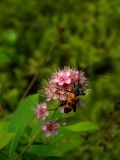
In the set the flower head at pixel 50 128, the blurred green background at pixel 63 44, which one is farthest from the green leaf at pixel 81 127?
the blurred green background at pixel 63 44

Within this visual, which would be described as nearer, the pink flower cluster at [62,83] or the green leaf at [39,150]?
the pink flower cluster at [62,83]

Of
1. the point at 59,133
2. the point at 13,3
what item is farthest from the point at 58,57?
the point at 59,133

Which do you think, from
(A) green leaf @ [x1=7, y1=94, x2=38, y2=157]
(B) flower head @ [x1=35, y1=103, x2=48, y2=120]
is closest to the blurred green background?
(A) green leaf @ [x1=7, y1=94, x2=38, y2=157]

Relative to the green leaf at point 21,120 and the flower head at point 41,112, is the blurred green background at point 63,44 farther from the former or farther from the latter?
the flower head at point 41,112

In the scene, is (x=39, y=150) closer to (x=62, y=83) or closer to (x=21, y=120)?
(x=21, y=120)

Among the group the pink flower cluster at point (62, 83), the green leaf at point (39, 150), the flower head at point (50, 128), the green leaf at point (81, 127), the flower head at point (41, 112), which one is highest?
the pink flower cluster at point (62, 83)

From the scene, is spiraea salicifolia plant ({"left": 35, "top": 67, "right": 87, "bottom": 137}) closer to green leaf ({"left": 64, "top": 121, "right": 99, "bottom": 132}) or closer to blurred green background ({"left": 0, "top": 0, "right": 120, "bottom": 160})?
green leaf ({"left": 64, "top": 121, "right": 99, "bottom": 132})

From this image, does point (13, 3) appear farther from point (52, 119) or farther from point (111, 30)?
point (52, 119)
